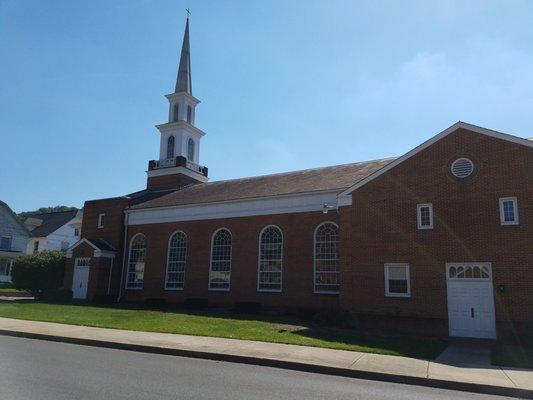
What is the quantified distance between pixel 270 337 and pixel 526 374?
7.69 metres

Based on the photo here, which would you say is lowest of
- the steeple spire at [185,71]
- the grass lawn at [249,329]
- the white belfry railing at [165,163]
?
the grass lawn at [249,329]

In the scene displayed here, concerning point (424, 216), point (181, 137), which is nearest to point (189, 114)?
point (181, 137)

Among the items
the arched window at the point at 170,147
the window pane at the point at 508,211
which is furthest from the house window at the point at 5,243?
the window pane at the point at 508,211

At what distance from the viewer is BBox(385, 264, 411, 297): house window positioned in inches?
781

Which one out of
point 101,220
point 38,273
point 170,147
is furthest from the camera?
point 170,147

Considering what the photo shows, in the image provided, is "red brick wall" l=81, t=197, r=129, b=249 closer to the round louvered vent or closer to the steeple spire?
the steeple spire

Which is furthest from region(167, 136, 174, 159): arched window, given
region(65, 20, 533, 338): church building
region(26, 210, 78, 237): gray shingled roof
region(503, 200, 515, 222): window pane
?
region(26, 210, 78, 237): gray shingled roof

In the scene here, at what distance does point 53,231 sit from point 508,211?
6036 centimetres

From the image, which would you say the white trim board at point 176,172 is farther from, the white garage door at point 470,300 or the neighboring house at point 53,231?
the neighboring house at point 53,231

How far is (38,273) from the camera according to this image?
34.8 metres

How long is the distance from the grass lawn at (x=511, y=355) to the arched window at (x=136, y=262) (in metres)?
23.6

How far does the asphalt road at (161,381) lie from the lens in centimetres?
791

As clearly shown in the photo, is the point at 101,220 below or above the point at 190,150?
below

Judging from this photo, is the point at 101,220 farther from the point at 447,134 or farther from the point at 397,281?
the point at 447,134
